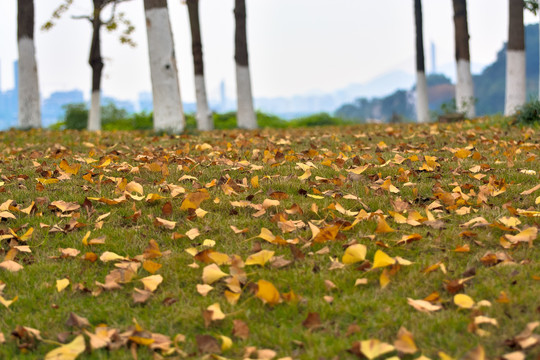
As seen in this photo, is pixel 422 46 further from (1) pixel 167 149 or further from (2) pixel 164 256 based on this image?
(2) pixel 164 256

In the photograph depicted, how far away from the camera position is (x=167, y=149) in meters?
7.09

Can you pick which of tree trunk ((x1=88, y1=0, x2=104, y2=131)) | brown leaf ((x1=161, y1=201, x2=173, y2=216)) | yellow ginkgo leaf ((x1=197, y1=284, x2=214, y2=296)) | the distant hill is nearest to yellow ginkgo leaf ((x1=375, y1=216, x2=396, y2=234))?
yellow ginkgo leaf ((x1=197, y1=284, x2=214, y2=296))

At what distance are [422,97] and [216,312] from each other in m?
18.3

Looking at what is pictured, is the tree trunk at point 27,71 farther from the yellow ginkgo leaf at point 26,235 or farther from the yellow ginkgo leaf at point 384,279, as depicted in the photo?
the yellow ginkgo leaf at point 384,279

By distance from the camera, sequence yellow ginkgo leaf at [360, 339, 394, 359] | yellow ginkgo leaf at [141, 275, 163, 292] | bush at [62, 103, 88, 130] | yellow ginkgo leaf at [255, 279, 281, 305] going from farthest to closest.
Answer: bush at [62, 103, 88, 130] → yellow ginkgo leaf at [141, 275, 163, 292] → yellow ginkgo leaf at [255, 279, 281, 305] → yellow ginkgo leaf at [360, 339, 394, 359]

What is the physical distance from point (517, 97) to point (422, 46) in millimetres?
6410

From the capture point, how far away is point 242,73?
15266 mm

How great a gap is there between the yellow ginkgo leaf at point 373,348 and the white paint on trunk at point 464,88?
1517cm

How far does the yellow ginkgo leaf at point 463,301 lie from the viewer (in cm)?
244

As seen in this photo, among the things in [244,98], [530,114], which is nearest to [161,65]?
[244,98]

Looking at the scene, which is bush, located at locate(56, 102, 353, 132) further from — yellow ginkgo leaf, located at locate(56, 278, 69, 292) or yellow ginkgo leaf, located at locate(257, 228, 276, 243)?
yellow ginkgo leaf, located at locate(56, 278, 69, 292)

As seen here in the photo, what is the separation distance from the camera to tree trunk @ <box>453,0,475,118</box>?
15.9 metres

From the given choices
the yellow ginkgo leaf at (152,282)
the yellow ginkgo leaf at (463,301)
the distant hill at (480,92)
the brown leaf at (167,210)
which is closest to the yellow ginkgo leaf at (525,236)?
the yellow ginkgo leaf at (463,301)

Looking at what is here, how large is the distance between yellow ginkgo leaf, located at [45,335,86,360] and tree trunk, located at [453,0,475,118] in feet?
49.8
